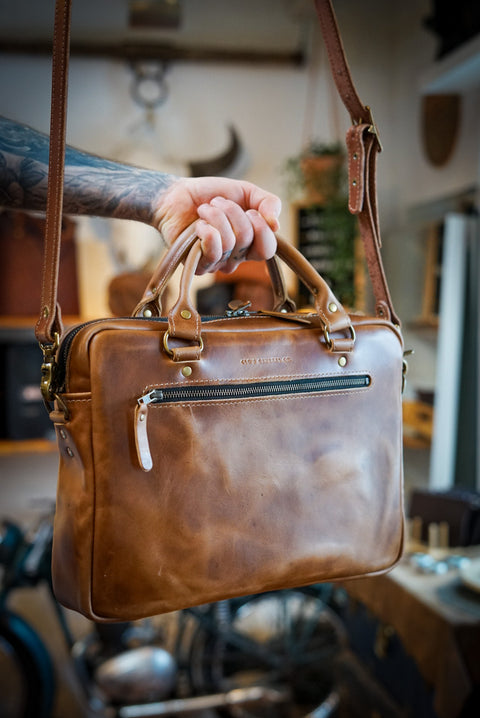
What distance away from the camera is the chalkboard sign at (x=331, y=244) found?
364cm

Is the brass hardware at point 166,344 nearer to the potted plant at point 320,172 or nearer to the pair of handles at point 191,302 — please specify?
the pair of handles at point 191,302

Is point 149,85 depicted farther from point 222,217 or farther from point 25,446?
point 222,217

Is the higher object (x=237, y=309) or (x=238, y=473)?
(x=237, y=309)

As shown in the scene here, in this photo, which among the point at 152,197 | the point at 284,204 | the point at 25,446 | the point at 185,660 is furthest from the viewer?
the point at 284,204

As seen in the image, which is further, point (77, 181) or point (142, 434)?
point (77, 181)

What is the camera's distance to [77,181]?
0.80m

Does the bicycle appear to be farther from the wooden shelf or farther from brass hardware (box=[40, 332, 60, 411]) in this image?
brass hardware (box=[40, 332, 60, 411])

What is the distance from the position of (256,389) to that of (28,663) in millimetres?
2434

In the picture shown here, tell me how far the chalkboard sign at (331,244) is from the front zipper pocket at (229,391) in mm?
2891

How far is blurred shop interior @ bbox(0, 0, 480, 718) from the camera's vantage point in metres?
2.91

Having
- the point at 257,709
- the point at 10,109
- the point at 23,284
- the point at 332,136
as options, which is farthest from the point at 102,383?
the point at 332,136

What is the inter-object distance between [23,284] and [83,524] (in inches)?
123

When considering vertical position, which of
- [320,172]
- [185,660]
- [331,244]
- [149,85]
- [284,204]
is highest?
[149,85]

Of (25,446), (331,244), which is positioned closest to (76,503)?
(25,446)
